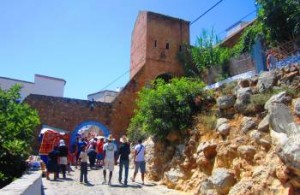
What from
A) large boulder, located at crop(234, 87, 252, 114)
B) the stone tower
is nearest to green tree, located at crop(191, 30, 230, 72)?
the stone tower

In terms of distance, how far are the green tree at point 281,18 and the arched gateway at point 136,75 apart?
350 inches

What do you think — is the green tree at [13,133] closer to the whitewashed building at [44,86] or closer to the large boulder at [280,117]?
the large boulder at [280,117]

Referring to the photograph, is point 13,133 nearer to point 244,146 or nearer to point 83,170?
point 83,170

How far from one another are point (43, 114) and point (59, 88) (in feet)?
39.8

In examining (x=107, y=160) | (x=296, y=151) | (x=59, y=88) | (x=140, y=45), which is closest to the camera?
(x=296, y=151)

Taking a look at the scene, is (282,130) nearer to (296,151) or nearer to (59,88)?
(296,151)

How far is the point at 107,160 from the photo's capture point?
1048 centimetres

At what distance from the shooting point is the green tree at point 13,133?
7156mm

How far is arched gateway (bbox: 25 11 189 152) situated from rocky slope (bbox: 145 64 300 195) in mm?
8391

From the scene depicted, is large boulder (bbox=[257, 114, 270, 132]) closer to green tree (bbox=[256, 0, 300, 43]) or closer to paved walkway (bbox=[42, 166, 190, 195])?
paved walkway (bbox=[42, 166, 190, 195])

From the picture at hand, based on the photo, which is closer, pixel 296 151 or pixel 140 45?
pixel 296 151

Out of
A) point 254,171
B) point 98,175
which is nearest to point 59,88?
point 98,175


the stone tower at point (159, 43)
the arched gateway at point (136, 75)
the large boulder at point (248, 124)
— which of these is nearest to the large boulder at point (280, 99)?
the large boulder at point (248, 124)

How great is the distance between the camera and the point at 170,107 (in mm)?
12117
